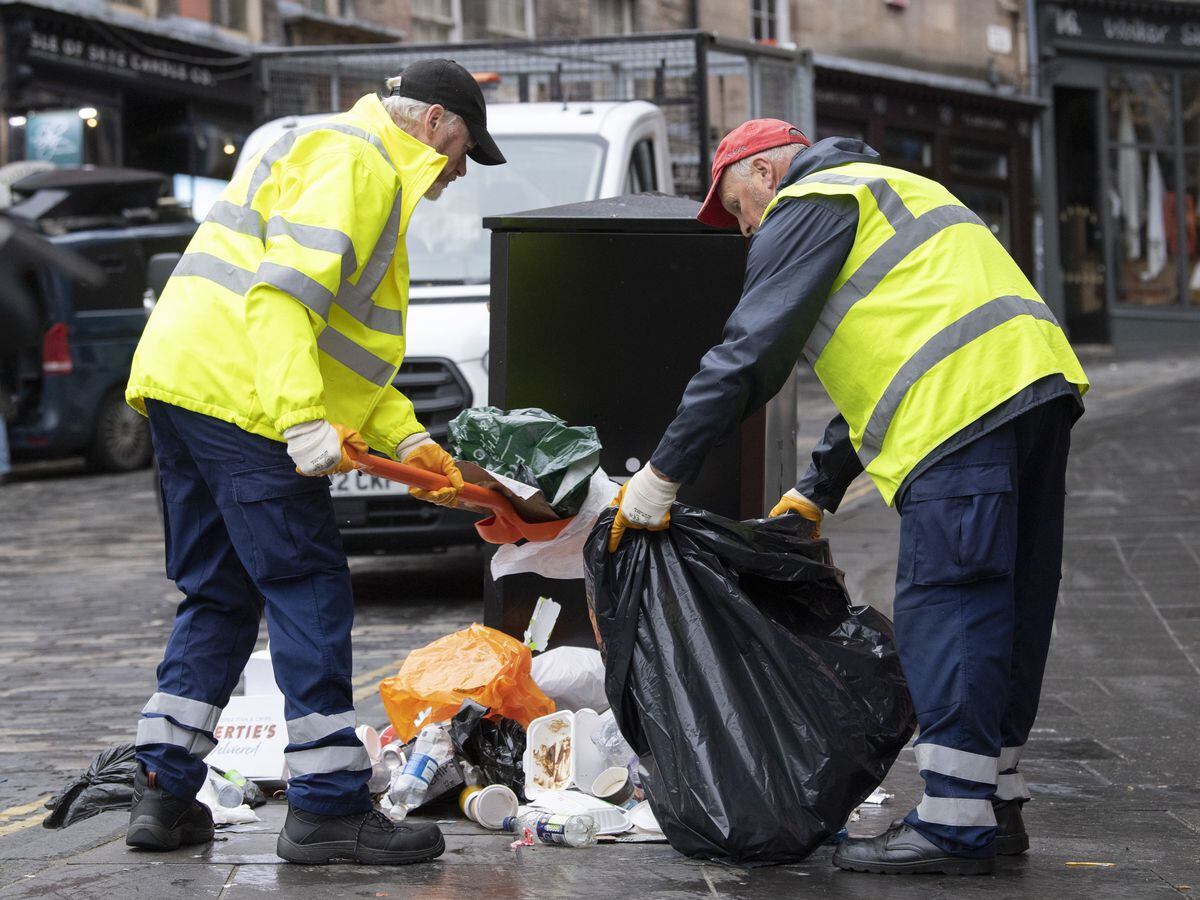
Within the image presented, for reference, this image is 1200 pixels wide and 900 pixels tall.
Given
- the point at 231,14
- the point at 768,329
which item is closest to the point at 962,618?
the point at 768,329

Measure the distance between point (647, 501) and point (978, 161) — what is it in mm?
24698

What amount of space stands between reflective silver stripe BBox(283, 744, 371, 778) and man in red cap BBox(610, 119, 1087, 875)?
2.64 ft

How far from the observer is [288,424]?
11.3ft

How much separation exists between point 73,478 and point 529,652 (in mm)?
10776

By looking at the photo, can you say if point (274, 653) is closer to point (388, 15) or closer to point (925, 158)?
point (388, 15)

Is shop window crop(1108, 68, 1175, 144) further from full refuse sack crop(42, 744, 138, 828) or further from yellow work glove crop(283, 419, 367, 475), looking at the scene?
yellow work glove crop(283, 419, 367, 475)

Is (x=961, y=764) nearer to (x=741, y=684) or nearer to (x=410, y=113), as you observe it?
(x=741, y=684)

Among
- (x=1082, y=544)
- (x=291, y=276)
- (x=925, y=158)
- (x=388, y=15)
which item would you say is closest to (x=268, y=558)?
(x=291, y=276)

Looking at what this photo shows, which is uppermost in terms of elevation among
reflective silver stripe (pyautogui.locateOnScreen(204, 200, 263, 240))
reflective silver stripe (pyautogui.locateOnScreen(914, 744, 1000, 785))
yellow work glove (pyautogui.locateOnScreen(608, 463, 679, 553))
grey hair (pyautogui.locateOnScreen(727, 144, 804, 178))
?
grey hair (pyautogui.locateOnScreen(727, 144, 804, 178))

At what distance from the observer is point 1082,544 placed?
8.58 metres

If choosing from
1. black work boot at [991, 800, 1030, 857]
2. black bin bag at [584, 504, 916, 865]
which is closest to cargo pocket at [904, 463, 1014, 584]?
black bin bag at [584, 504, 916, 865]

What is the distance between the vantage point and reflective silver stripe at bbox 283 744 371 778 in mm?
3658

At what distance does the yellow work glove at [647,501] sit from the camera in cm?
368

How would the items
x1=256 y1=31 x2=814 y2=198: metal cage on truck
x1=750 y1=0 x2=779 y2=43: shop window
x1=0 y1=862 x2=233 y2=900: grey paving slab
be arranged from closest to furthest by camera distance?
x1=0 y1=862 x2=233 y2=900: grey paving slab
x1=256 y1=31 x2=814 y2=198: metal cage on truck
x1=750 y1=0 x2=779 y2=43: shop window
